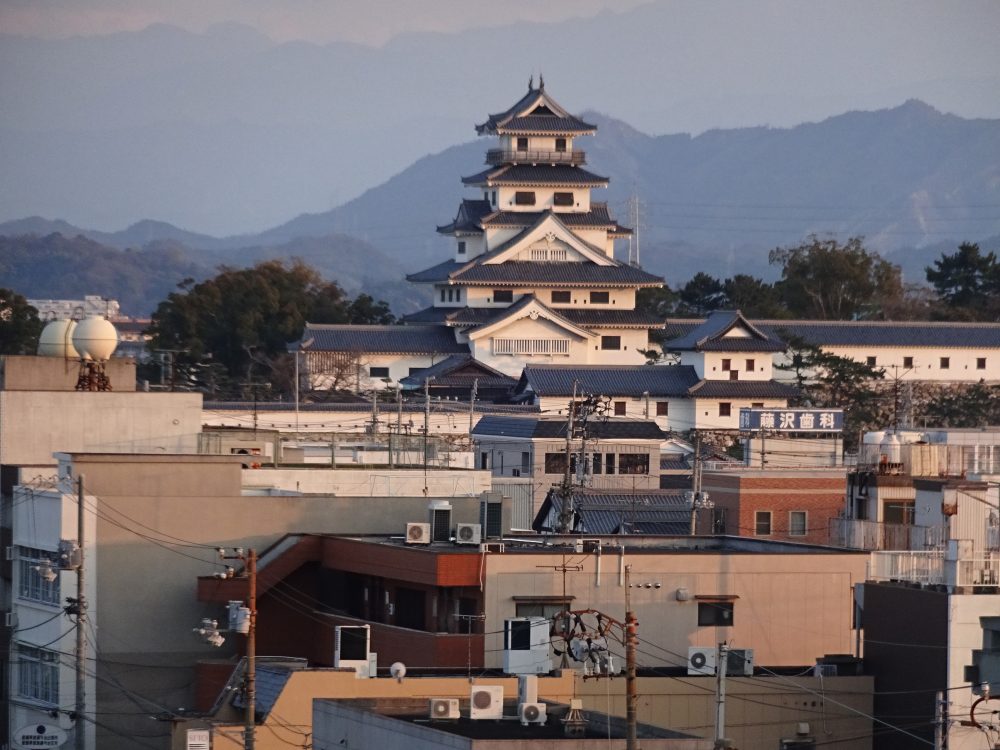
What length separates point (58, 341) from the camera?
44.0 metres

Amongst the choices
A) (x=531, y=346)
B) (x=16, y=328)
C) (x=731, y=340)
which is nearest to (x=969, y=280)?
(x=731, y=340)

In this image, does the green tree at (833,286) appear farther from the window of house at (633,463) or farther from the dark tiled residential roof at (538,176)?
the window of house at (633,463)

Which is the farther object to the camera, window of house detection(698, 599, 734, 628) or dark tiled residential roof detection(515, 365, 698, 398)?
dark tiled residential roof detection(515, 365, 698, 398)

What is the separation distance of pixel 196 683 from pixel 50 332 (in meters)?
12.6

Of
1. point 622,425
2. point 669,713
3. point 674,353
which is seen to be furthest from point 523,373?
point 669,713

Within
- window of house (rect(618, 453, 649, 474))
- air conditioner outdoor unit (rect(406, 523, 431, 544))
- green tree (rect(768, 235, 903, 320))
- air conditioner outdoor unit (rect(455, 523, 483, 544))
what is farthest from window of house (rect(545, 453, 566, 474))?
green tree (rect(768, 235, 903, 320))

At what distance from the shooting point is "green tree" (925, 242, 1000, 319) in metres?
120

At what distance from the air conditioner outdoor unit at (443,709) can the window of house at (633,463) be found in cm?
4061

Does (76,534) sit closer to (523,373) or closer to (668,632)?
(668,632)

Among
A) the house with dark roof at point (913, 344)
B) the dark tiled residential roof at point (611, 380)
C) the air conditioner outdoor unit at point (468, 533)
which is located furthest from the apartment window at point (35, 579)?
the house with dark roof at point (913, 344)

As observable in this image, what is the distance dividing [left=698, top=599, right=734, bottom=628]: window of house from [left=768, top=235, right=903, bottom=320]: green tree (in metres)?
84.7

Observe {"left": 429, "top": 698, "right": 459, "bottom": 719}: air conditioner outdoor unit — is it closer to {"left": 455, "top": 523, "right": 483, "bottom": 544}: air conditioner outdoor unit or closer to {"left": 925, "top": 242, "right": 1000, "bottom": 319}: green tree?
{"left": 455, "top": 523, "right": 483, "bottom": 544}: air conditioner outdoor unit

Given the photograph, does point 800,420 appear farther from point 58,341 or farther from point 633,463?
point 58,341

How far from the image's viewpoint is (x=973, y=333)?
9656 cm
